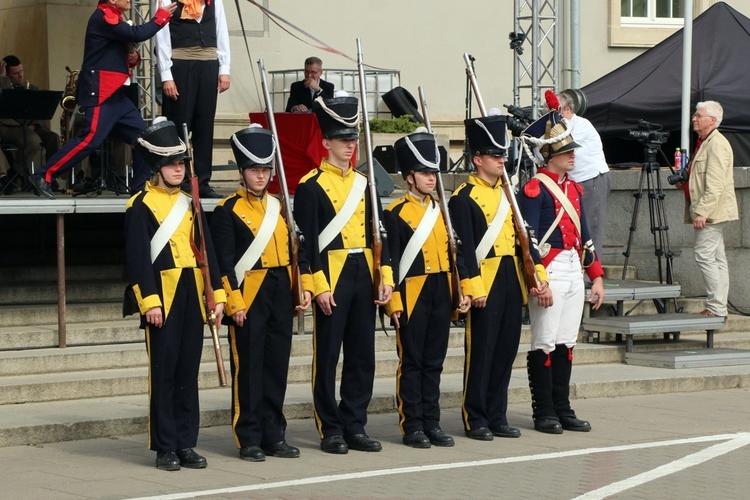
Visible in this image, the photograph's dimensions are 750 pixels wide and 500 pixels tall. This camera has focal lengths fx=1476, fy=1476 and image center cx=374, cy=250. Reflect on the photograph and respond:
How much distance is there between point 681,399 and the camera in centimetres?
1139

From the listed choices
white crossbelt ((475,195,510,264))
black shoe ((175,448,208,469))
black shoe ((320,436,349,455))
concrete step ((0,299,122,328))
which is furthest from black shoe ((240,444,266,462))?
concrete step ((0,299,122,328))

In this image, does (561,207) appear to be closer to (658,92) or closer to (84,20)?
(658,92)

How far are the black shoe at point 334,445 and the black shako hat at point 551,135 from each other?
2387 millimetres

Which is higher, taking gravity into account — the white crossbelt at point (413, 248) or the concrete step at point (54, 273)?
the white crossbelt at point (413, 248)

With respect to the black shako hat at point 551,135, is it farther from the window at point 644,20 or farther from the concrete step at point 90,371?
the window at point 644,20

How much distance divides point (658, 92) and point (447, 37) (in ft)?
16.9

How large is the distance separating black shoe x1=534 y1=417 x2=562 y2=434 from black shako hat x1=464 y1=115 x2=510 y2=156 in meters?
1.77

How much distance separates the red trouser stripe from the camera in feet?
37.8

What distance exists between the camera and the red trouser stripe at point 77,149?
11.5m

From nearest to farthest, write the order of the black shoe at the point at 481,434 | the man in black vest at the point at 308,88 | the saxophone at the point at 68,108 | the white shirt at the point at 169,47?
1. the black shoe at the point at 481,434
2. the white shirt at the point at 169,47
3. the saxophone at the point at 68,108
4. the man in black vest at the point at 308,88

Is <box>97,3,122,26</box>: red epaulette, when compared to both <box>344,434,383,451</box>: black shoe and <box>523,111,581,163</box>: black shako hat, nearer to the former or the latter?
<box>523,111,581,163</box>: black shako hat

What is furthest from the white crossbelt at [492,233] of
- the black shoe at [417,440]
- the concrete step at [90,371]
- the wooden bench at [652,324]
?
the wooden bench at [652,324]

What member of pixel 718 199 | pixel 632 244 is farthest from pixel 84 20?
pixel 718 199

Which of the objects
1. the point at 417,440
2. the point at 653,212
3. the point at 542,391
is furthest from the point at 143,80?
the point at 417,440
